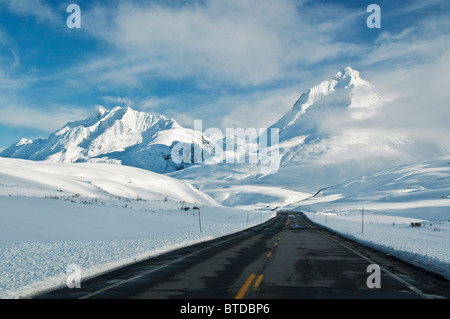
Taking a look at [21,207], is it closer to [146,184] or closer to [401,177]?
[146,184]

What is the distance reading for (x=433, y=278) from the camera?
998 cm

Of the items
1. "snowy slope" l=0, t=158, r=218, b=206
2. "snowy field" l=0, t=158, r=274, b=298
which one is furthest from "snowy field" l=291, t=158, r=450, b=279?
"snowy slope" l=0, t=158, r=218, b=206

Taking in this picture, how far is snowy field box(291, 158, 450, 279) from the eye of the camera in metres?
22.3

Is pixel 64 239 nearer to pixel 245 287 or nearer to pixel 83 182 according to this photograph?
pixel 245 287

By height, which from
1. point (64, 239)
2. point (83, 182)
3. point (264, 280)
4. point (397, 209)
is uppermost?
point (83, 182)

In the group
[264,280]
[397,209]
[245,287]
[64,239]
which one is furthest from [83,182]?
[397,209]

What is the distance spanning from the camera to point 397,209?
3022 inches

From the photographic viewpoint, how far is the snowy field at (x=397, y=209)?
22283mm

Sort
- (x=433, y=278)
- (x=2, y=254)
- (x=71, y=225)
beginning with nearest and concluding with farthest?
1. (x=433, y=278)
2. (x=2, y=254)
3. (x=71, y=225)

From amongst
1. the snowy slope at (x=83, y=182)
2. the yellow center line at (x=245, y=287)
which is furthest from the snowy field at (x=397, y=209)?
the snowy slope at (x=83, y=182)

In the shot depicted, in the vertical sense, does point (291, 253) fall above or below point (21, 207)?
below

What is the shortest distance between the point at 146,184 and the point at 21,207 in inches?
2631
